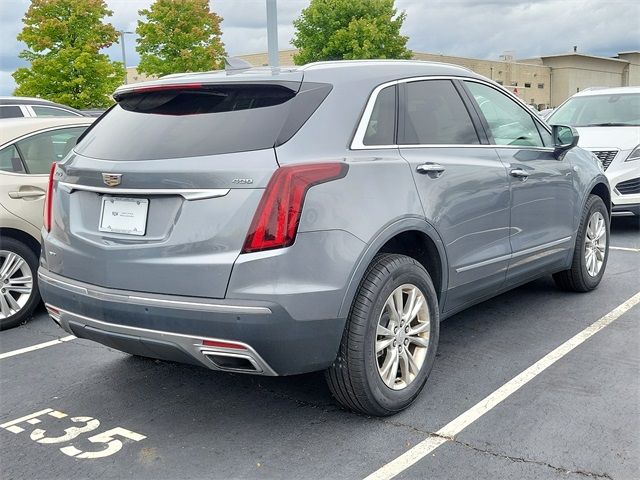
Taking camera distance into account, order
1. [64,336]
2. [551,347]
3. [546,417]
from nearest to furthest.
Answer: [546,417], [551,347], [64,336]

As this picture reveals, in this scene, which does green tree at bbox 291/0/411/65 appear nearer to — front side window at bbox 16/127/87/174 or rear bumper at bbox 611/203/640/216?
rear bumper at bbox 611/203/640/216

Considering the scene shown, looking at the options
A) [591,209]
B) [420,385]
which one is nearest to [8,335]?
[420,385]

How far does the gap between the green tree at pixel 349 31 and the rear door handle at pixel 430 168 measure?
40.9 m

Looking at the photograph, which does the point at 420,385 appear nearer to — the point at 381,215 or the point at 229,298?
the point at 381,215

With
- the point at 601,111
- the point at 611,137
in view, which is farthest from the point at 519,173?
the point at 601,111

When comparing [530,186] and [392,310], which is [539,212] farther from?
[392,310]

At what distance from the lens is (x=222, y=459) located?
3303mm

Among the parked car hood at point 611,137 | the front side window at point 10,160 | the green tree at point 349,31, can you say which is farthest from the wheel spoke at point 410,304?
the green tree at point 349,31

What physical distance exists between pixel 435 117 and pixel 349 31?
138ft

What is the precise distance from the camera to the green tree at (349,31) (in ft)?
145

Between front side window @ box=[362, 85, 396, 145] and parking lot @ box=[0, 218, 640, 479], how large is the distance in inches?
55.6

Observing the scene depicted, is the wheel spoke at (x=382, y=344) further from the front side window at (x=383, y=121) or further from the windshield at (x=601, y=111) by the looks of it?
the windshield at (x=601, y=111)

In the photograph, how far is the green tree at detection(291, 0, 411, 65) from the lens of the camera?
145 feet

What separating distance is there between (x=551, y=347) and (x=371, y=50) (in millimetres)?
40899
